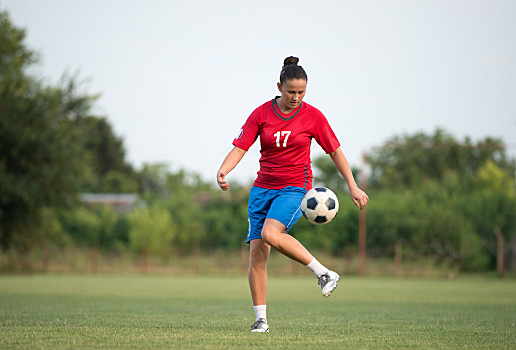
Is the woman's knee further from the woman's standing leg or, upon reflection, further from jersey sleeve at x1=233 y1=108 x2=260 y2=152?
jersey sleeve at x1=233 y1=108 x2=260 y2=152

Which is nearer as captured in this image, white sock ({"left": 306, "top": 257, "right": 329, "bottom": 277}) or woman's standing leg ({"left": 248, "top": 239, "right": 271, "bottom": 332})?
white sock ({"left": 306, "top": 257, "right": 329, "bottom": 277})

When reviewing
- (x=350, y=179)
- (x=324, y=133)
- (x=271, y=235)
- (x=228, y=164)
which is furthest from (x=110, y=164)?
(x=271, y=235)

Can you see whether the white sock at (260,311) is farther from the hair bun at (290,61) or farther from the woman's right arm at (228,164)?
the hair bun at (290,61)

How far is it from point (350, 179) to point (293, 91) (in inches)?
37.4

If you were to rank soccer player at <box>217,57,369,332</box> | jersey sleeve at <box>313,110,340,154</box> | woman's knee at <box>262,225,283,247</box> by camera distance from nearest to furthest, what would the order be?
woman's knee at <box>262,225,283,247</box> < soccer player at <box>217,57,369,332</box> < jersey sleeve at <box>313,110,340,154</box>

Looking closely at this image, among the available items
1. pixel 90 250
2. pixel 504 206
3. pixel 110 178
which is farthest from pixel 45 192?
pixel 110 178

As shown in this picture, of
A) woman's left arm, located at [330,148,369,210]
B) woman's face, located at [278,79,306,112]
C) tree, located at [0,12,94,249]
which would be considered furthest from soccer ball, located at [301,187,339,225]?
tree, located at [0,12,94,249]

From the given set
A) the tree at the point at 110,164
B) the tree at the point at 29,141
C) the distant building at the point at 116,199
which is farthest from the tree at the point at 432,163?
the tree at the point at 29,141

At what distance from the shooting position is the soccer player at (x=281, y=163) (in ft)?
17.7

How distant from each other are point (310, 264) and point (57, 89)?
20424mm

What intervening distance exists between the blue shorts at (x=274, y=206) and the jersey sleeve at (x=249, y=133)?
0.41m

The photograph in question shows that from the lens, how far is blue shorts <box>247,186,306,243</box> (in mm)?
5480

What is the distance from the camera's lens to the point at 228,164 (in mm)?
5578

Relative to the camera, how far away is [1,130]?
21.7 meters
